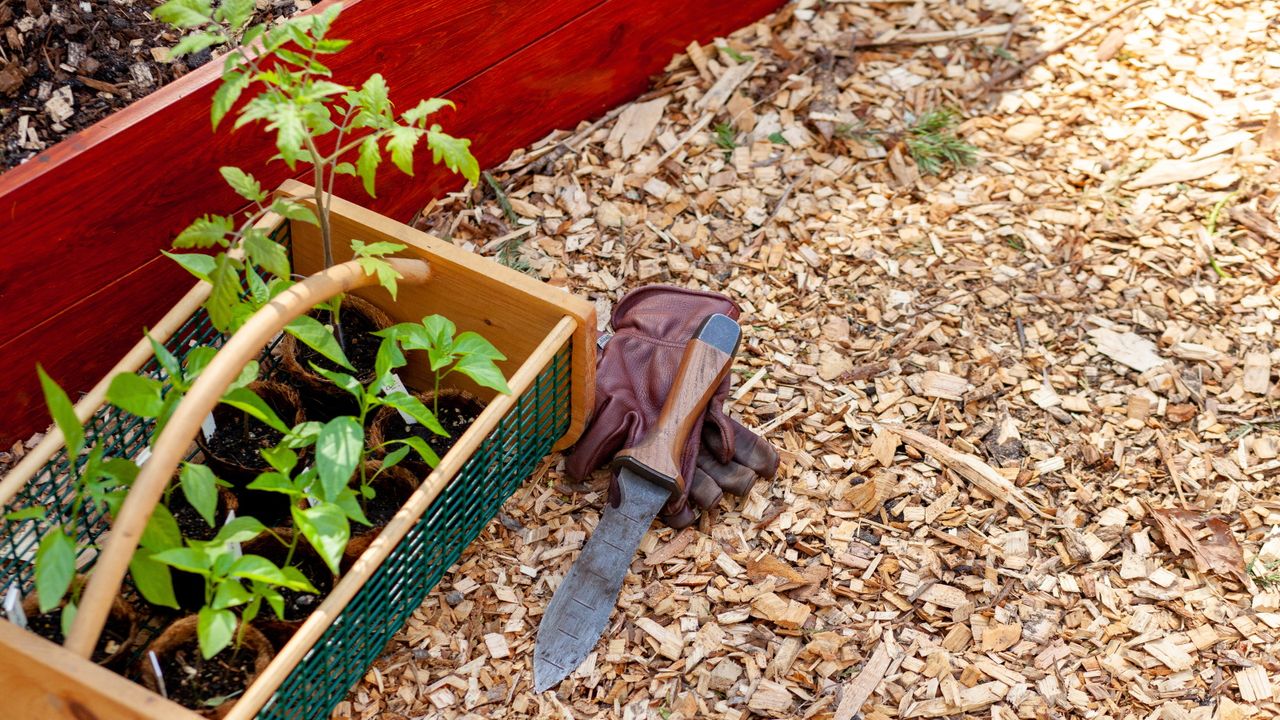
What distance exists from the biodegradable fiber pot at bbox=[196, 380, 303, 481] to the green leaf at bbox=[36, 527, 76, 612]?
44cm


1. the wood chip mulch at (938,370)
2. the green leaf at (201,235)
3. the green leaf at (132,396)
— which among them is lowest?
the wood chip mulch at (938,370)

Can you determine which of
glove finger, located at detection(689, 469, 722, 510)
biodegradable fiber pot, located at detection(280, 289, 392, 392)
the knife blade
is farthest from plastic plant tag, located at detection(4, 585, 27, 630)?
glove finger, located at detection(689, 469, 722, 510)

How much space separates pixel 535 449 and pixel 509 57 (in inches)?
38.6

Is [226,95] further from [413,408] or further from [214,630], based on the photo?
[214,630]

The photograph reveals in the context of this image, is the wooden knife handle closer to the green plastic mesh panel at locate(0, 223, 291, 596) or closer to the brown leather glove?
the brown leather glove

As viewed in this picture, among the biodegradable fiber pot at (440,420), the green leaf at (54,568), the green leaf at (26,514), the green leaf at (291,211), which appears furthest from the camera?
the biodegradable fiber pot at (440,420)

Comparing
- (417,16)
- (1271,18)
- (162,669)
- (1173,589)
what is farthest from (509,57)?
(1271,18)

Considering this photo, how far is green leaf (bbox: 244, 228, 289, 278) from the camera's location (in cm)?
177

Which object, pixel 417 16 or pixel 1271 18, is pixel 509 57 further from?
pixel 1271 18

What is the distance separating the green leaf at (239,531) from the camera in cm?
166

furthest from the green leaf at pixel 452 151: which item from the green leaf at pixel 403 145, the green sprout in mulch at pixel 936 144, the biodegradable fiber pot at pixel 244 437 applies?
the green sprout in mulch at pixel 936 144

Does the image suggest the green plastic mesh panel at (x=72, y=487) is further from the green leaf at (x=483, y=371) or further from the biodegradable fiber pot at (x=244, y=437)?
the green leaf at (x=483, y=371)

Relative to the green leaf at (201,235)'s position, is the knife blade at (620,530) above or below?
below

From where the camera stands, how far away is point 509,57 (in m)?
2.71
